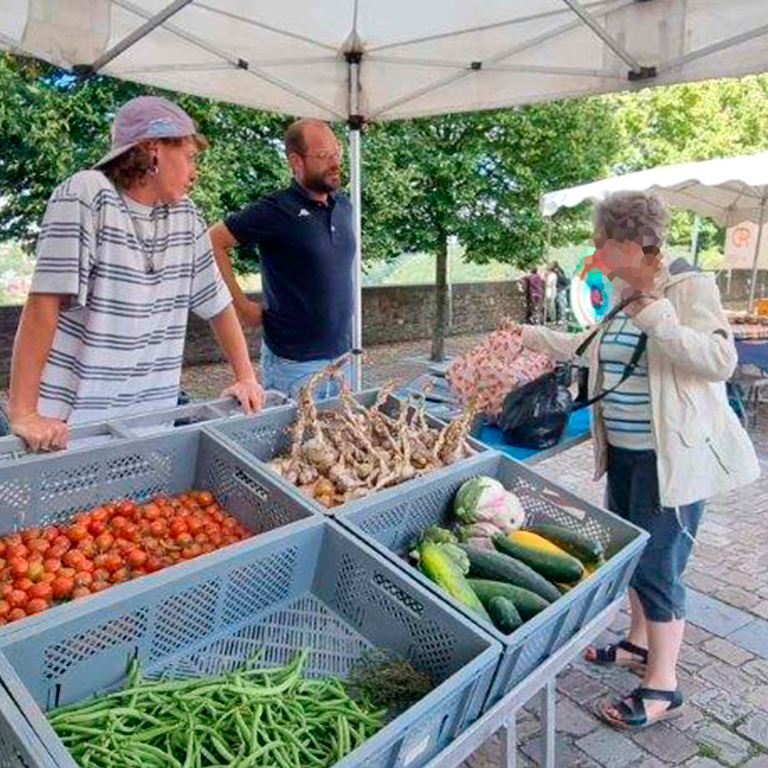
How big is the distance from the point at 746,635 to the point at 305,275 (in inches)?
104

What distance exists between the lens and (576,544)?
78.4 inches

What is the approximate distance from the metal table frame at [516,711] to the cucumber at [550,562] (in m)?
0.14

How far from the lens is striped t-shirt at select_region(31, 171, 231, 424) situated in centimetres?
194

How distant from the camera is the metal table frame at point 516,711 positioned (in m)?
1.40

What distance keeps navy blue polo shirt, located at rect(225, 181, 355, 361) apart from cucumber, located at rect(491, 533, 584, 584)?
165 cm

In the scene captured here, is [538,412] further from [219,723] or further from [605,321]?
[219,723]

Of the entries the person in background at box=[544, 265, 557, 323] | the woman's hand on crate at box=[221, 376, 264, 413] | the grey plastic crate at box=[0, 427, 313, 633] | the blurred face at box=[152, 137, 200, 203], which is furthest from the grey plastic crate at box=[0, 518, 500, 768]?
the person in background at box=[544, 265, 557, 323]

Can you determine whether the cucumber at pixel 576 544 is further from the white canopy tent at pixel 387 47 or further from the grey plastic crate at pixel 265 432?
the white canopy tent at pixel 387 47

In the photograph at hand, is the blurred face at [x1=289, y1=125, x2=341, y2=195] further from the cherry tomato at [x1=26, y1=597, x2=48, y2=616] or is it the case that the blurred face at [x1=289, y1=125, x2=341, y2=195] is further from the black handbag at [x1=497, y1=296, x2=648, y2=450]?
the cherry tomato at [x1=26, y1=597, x2=48, y2=616]

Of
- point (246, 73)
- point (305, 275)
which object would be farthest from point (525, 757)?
point (246, 73)

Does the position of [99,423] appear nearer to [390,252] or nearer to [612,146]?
[390,252]

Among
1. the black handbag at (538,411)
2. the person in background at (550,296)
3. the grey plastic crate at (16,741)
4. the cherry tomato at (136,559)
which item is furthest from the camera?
the person in background at (550,296)

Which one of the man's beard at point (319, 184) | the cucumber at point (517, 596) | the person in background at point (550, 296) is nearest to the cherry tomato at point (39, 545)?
the cucumber at point (517, 596)

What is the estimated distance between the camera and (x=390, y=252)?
10.3m
